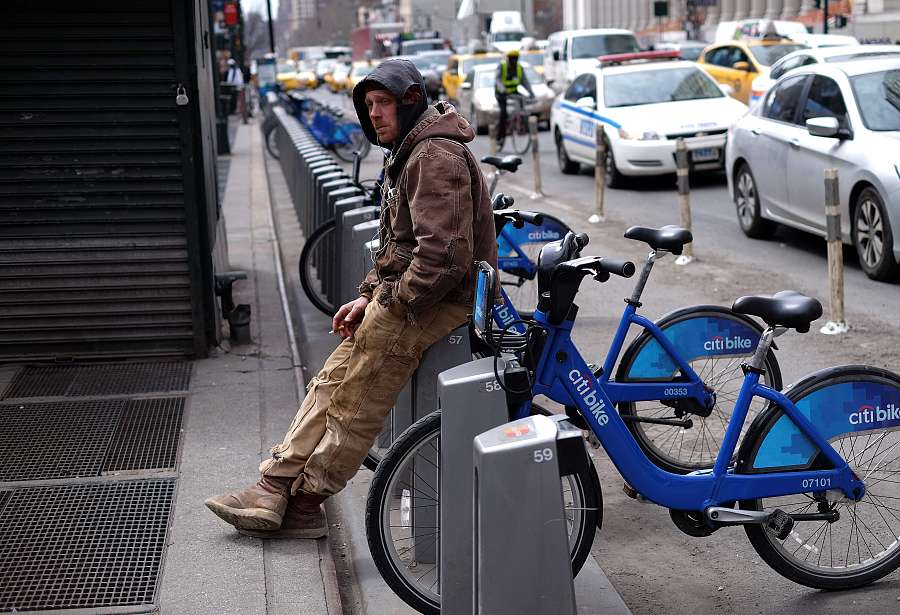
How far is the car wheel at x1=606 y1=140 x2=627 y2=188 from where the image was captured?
17467 mm

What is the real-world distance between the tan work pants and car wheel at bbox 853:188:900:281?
615 cm

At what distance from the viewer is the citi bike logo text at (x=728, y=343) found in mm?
5918

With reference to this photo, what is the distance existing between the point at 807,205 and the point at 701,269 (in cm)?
105

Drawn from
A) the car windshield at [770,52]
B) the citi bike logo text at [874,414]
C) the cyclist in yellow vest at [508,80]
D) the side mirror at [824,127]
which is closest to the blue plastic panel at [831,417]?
the citi bike logo text at [874,414]

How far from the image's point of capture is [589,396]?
4.51 m

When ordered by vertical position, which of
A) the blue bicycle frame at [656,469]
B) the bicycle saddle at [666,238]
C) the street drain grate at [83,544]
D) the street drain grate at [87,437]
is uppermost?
the bicycle saddle at [666,238]

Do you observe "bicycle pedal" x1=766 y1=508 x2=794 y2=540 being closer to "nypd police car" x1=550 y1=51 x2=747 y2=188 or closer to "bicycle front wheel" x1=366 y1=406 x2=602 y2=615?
"bicycle front wheel" x1=366 y1=406 x2=602 y2=615

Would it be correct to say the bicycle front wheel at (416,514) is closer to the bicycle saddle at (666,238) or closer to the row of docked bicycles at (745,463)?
the row of docked bicycles at (745,463)

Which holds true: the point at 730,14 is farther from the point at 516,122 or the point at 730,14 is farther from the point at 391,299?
the point at 391,299

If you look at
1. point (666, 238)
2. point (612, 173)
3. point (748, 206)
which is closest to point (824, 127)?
point (748, 206)

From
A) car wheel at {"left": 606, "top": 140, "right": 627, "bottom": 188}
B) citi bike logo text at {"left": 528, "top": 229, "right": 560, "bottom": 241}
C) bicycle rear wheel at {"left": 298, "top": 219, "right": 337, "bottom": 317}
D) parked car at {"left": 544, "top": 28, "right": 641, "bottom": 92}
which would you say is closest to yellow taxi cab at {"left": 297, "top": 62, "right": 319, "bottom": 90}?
parked car at {"left": 544, "top": 28, "right": 641, "bottom": 92}

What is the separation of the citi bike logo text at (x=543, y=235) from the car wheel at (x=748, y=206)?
159 inches

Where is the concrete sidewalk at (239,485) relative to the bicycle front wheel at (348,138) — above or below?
below

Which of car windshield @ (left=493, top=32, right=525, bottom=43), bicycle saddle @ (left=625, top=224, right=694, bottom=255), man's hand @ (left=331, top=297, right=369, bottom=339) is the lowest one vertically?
man's hand @ (left=331, top=297, right=369, bottom=339)
